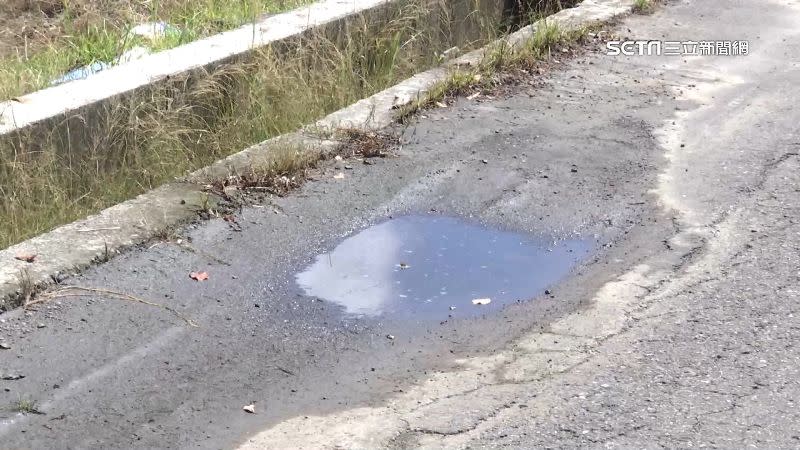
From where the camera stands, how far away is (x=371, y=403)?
3.90 m

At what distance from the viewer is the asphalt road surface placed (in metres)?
3.76

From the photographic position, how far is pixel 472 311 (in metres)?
4.59

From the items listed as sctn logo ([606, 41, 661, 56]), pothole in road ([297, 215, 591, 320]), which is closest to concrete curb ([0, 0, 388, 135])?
pothole in road ([297, 215, 591, 320])

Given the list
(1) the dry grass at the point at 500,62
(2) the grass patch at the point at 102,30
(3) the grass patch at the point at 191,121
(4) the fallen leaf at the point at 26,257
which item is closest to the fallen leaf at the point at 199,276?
(4) the fallen leaf at the point at 26,257

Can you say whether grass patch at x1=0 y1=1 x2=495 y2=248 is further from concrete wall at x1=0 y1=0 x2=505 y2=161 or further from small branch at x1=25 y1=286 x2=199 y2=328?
small branch at x1=25 y1=286 x2=199 y2=328

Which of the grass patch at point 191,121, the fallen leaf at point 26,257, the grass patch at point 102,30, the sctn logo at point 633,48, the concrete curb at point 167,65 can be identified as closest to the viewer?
the fallen leaf at point 26,257

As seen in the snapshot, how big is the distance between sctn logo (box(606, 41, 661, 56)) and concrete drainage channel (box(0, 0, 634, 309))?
0.62 meters

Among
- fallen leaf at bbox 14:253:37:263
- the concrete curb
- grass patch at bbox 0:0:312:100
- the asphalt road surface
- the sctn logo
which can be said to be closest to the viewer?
the asphalt road surface

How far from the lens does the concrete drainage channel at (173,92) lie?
14.9 feet

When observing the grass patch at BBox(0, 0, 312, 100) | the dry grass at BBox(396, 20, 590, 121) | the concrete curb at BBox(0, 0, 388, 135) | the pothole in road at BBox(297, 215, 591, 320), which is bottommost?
the pothole in road at BBox(297, 215, 591, 320)

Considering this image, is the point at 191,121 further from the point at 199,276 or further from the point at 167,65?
the point at 199,276

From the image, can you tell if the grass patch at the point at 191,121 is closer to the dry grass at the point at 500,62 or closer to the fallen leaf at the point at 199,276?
the dry grass at the point at 500,62

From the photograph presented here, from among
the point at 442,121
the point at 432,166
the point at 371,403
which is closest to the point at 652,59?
the point at 442,121

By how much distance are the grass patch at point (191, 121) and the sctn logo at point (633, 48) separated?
136cm
